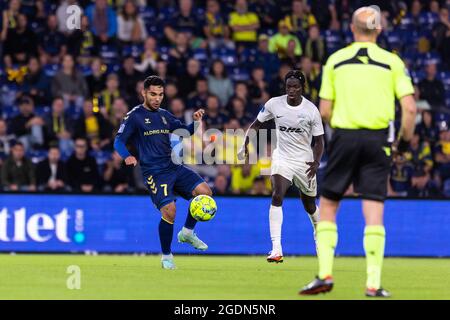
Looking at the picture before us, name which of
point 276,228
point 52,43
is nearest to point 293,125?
point 276,228

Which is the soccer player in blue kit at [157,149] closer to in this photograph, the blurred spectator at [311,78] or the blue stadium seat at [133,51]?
the blurred spectator at [311,78]

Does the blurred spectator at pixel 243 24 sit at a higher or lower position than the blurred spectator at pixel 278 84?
higher

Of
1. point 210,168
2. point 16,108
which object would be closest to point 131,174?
point 210,168

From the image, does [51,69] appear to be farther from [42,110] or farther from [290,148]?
[290,148]

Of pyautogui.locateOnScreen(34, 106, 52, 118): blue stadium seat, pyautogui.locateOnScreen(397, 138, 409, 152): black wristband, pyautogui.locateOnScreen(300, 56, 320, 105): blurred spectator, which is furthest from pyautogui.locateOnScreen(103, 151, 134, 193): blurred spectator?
pyautogui.locateOnScreen(397, 138, 409, 152): black wristband

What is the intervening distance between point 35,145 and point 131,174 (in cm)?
189

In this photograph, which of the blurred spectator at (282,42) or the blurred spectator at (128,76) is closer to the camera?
the blurred spectator at (128,76)

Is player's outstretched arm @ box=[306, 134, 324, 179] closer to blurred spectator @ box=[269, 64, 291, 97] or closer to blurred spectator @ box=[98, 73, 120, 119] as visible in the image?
blurred spectator @ box=[269, 64, 291, 97]

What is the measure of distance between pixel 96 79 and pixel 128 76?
591mm

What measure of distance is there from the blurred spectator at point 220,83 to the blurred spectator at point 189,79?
268 millimetres

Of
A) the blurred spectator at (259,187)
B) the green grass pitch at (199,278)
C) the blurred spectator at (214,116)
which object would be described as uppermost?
the blurred spectator at (214,116)

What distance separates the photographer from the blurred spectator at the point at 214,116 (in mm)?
20750

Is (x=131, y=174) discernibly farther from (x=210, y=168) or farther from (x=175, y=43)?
(x=175, y=43)

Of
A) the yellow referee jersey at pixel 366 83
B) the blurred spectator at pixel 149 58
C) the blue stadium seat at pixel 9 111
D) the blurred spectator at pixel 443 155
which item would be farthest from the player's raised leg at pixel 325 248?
the blurred spectator at pixel 149 58
